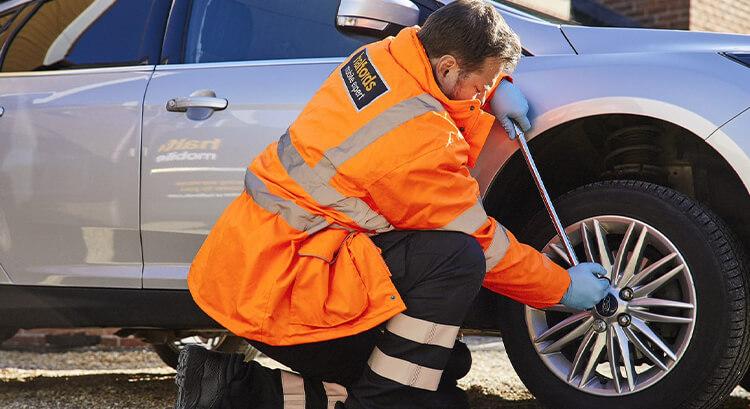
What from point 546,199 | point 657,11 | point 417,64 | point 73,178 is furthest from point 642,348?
point 657,11

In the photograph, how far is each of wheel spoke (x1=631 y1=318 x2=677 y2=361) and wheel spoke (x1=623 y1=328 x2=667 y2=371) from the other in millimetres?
23

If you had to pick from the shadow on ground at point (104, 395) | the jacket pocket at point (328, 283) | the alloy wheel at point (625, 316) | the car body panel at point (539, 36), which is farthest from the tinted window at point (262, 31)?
the shadow on ground at point (104, 395)

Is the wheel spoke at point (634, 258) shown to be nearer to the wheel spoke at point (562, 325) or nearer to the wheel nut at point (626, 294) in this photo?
the wheel nut at point (626, 294)

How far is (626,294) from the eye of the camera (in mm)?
2678

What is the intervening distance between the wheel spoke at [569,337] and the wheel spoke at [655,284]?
159 millimetres

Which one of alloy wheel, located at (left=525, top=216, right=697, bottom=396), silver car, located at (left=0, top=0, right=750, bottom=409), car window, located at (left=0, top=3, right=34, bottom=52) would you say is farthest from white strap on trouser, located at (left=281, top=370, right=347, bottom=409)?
car window, located at (left=0, top=3, right=34, bottom=52)

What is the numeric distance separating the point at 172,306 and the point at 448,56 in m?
1.37

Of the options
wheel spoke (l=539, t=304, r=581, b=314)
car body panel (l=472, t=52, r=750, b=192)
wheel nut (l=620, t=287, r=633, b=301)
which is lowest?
wheel spoke (l=539, t=304, r=581, b=314)

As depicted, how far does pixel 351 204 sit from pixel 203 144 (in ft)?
2.85

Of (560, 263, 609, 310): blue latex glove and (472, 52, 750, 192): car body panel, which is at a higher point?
(472, 52, 750, 192): car body panel

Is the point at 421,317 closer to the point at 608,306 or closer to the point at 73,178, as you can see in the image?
the point at 608,306

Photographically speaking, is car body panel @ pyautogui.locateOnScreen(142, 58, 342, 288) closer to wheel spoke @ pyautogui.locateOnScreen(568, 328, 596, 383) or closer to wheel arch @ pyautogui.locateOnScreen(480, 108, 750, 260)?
wheel arch @ pyautogui.locateOnScreen(480, 108, 750, 260)

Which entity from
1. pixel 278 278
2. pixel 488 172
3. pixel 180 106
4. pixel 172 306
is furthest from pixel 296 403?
pixel 180 106

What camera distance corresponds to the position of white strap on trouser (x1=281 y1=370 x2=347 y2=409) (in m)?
2.72
